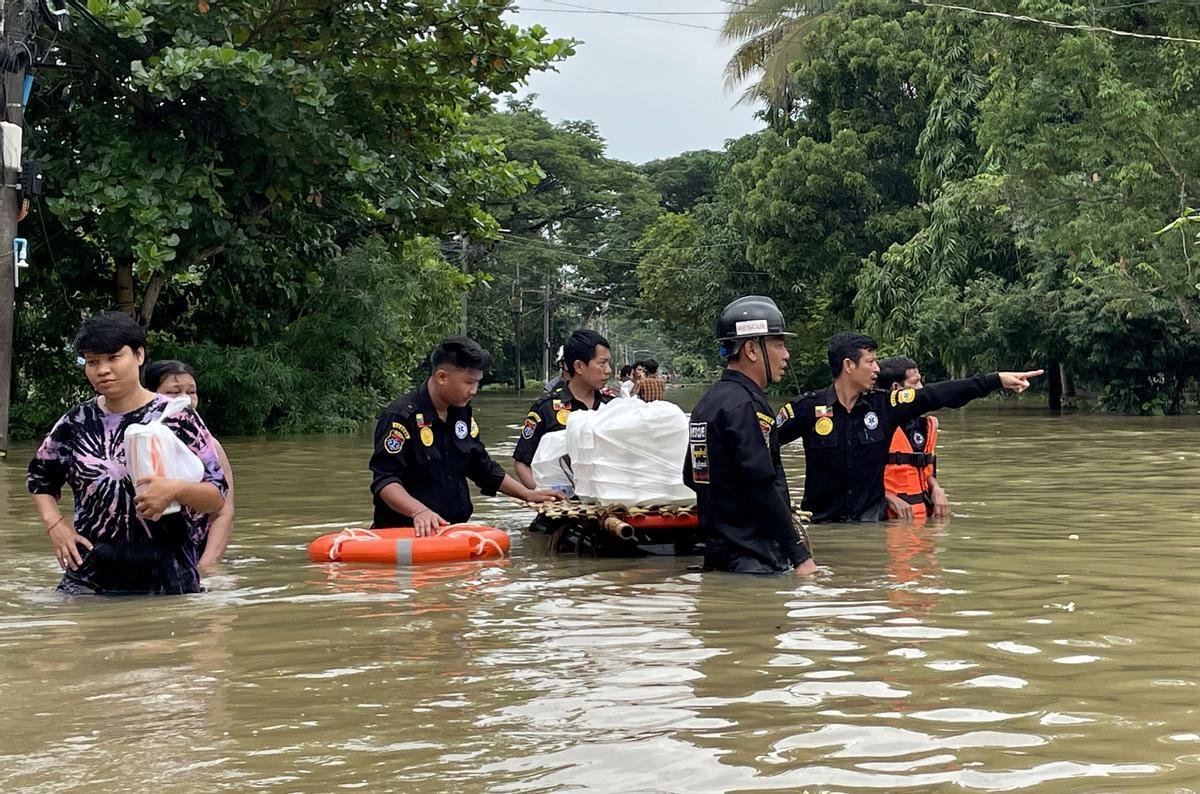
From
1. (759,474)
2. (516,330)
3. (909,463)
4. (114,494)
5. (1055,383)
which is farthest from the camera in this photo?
(516,330)

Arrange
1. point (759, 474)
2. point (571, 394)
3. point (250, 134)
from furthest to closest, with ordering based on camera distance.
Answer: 1. point (250, 134)
2. point (571, 394)
3. point (759, 474)

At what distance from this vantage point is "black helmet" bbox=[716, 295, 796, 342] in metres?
7.82

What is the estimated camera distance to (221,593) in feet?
26.7

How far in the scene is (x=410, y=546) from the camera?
356 inches

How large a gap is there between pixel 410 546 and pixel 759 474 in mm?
2444

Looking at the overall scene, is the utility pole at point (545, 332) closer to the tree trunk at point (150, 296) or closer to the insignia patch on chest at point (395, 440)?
the tree trunk at point (150, 296)

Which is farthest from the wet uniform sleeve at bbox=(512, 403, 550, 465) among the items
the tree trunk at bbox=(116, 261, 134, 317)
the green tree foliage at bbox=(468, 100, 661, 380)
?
the green tree foliage at bbox=(468, 100, 661, 380)

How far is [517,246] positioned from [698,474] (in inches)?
2193

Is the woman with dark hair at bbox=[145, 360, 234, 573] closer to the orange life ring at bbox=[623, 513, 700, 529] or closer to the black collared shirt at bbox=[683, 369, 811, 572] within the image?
the orange life ring at bbox=[623, 513, 700, 529]

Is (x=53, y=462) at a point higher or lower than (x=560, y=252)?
lower

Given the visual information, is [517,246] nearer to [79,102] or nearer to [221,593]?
[79,102]

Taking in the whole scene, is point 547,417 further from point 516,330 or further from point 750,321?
point 516,330

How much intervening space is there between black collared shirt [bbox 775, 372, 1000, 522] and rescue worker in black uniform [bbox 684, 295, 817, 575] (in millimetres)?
1733

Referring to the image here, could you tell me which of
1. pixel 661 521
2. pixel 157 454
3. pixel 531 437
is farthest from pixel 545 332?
pixel 157 454
